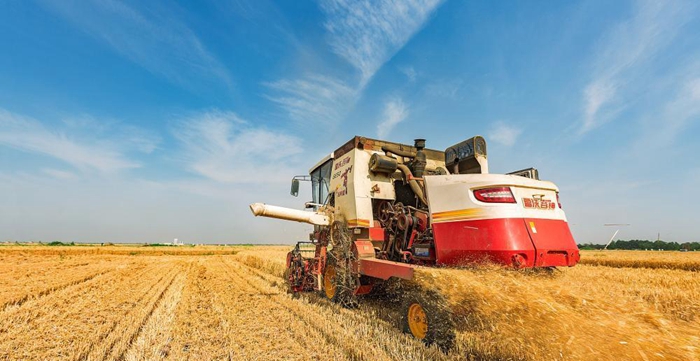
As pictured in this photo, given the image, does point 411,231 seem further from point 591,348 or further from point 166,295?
point 166,295

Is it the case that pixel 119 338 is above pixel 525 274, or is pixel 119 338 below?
below

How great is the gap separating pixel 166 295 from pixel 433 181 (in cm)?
714

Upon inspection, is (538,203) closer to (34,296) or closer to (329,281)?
(329,281)

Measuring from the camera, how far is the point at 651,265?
17969 mm

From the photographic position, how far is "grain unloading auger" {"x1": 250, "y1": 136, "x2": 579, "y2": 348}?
12.9 ft

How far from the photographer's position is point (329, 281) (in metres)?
7.29

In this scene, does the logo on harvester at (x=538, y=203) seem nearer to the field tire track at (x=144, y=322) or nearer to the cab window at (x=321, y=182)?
the cab window at (x=321, y=182)

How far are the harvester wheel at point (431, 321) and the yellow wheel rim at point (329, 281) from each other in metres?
3.02

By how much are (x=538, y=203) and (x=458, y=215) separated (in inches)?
40.1

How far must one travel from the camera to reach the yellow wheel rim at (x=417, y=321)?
4004mm

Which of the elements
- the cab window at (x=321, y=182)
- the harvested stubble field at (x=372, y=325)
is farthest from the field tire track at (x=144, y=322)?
the cab window at (x=321, y=182)

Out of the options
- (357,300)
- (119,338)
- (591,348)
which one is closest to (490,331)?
(591,348)

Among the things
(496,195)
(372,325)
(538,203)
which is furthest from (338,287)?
(538,203)

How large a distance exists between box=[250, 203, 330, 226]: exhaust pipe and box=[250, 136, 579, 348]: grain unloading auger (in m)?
0.02
